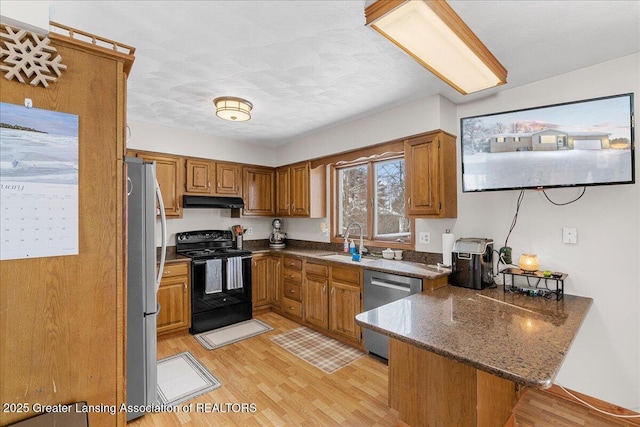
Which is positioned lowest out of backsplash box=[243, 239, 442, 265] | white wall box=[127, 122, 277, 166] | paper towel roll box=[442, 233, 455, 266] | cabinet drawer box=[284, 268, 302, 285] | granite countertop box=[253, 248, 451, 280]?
cabinet drawer box=[284, 268, 302, 285]

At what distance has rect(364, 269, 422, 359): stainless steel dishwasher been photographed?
2506mm

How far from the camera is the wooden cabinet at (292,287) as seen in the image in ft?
12.1

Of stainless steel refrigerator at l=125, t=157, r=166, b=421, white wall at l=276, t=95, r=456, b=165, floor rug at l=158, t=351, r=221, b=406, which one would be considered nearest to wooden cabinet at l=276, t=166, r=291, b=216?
white wall at l=276, t=95, r=456, b=165

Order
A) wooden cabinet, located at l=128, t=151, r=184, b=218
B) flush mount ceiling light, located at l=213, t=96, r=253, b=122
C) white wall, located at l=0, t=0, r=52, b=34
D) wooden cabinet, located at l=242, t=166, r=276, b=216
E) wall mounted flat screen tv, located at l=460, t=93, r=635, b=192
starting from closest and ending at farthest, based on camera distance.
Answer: white wall, located at l=0, t=0, r=52, b=34 → wall mounted flat screen tv, located at l=460, t=93, r=635, b=192 → flush mount ceiling light, located at l=213, t=96, r=253, b=122 → wooden cabinet, located at l=128, t=151, r=184, b=218 → wooden cabinet, located at l=242, t=166, r=276, b=216

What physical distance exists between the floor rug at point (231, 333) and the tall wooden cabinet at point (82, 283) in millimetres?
2007

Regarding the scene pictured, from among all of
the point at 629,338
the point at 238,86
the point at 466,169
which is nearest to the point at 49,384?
the point at 238,86

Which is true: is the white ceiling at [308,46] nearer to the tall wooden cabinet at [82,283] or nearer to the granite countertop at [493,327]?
the tall wooden cabinet at [82,283]

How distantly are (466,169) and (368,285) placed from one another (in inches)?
54.9

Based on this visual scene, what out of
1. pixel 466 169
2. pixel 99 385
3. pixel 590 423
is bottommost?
pixel 590 423

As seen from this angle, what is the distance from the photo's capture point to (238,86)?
242 cm

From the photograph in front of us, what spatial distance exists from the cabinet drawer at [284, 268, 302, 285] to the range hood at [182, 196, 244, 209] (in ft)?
3.78

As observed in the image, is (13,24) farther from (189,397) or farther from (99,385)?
(189,397)

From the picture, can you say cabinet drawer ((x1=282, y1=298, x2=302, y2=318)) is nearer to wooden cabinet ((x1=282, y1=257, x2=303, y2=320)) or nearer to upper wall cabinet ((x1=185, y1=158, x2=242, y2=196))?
wooden cabinet ((x1=282, y1=257, x2=303, y2=320))

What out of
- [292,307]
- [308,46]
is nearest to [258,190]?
[292,307]
